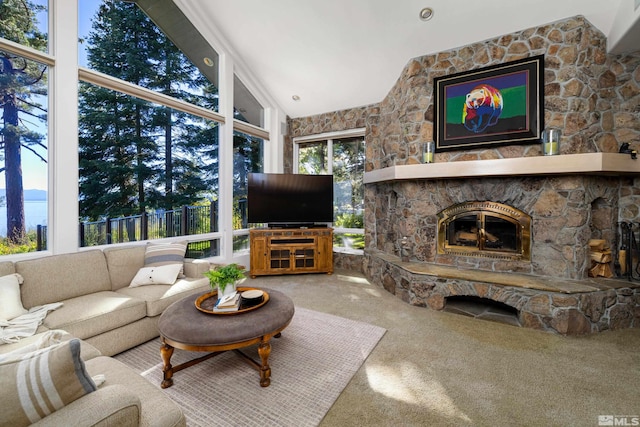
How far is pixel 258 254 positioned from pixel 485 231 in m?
3.30

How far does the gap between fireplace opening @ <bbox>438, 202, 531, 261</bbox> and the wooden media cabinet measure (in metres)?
1.84

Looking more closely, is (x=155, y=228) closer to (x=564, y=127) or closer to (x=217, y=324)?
(x=217, y=324)

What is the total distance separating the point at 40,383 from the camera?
2.91 feet

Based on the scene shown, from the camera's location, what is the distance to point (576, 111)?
121 inches

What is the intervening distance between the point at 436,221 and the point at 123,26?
4597 millimetres

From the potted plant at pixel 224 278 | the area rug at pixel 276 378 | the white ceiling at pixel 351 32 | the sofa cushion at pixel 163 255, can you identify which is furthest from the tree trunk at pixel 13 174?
the white ceiling at pixel 351 32

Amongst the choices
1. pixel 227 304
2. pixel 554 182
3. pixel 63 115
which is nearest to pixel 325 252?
pixel 227 304

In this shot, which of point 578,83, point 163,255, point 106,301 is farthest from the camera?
point 163,255

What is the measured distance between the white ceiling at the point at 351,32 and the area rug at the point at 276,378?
353 centimetres

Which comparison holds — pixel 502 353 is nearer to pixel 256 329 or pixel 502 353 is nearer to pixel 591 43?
pixel 256 329

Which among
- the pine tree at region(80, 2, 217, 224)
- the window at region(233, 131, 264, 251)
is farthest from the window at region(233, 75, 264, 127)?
the pine tree at region(80, 2, 217, 224)

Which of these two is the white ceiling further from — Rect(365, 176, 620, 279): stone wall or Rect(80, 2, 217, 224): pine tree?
Rect(365, 176, 620, 279): stone wall

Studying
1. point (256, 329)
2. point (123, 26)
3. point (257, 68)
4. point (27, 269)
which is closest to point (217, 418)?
point (256, 329)

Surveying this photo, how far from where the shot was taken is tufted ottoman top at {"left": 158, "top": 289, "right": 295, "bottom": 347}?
184 centimetres
